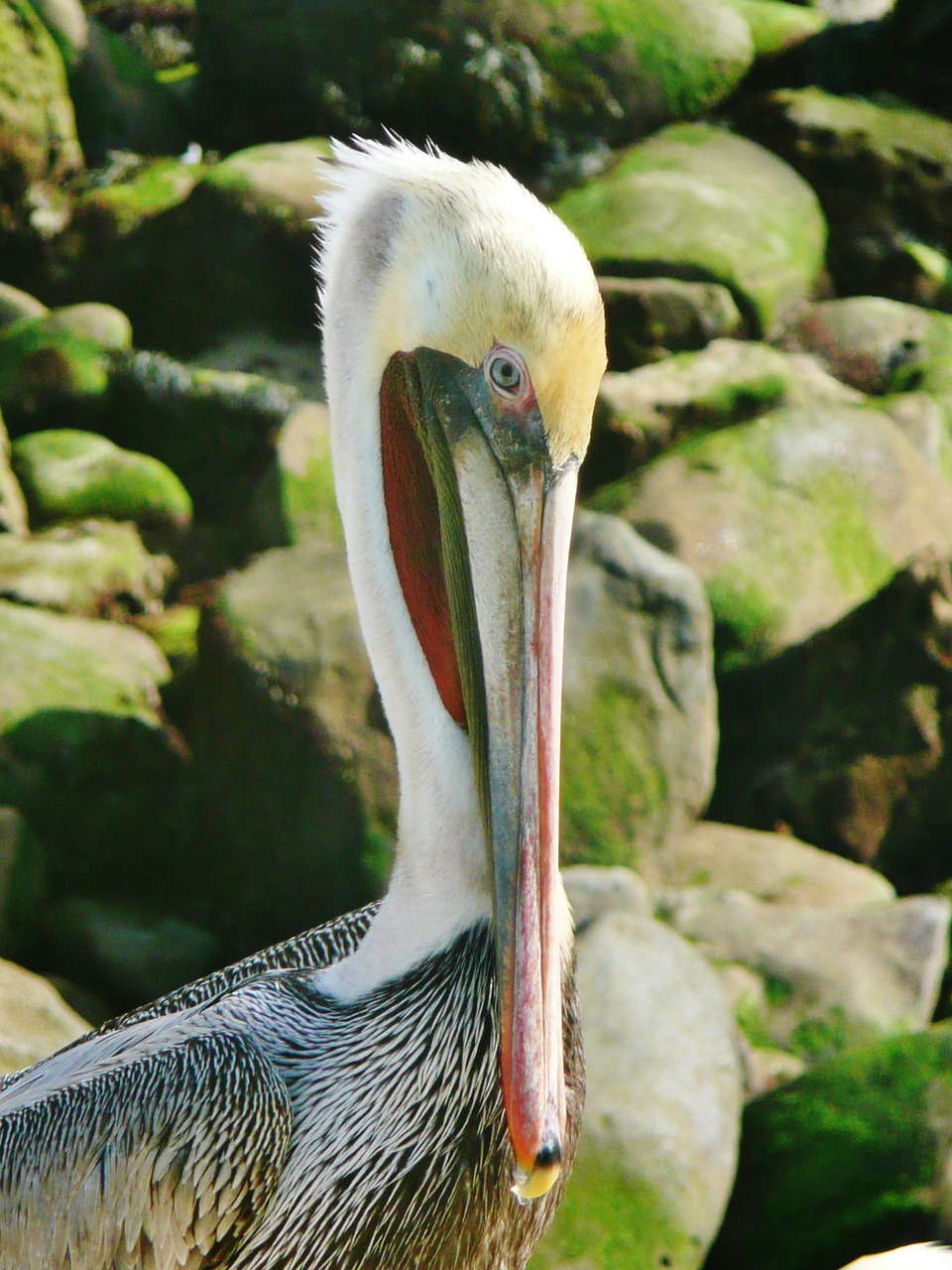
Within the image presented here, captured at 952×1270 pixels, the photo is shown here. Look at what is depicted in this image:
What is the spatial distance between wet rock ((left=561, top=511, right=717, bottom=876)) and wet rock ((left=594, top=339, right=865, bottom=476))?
2.22 m

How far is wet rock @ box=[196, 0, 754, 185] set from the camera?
416 inches

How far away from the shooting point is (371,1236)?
251 centimetres

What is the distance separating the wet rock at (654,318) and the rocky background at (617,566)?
0.03m

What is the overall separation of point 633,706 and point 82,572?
3.22 m

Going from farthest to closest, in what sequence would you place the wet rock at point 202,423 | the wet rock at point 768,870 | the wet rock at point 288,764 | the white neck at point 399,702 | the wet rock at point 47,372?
the wet rock at point 47,372
the wet rock at point 202,423
the wet rock at point 768,870
the wet rock at point 288,764
the white neck at point 399,702

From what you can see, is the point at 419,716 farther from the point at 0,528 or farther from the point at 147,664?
the point at 0,528

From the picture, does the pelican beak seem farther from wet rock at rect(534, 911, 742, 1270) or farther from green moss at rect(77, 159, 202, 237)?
green moss at rect(77, 159, 202, 237)

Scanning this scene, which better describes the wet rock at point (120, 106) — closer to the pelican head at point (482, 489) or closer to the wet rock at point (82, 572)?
the wet rock at point (82, 572)

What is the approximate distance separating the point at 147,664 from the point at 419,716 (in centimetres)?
437

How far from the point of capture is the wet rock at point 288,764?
17.2 feet

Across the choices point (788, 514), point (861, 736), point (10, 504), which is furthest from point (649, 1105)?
point (10, 504)

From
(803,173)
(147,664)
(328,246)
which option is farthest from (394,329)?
(803,173)

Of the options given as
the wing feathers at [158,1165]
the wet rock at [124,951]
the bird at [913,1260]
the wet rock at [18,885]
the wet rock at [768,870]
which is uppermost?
the wing feathers at [158,1165]

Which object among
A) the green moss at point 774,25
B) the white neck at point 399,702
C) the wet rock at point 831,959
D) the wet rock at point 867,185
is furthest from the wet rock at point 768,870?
the green moss at point 774,25
